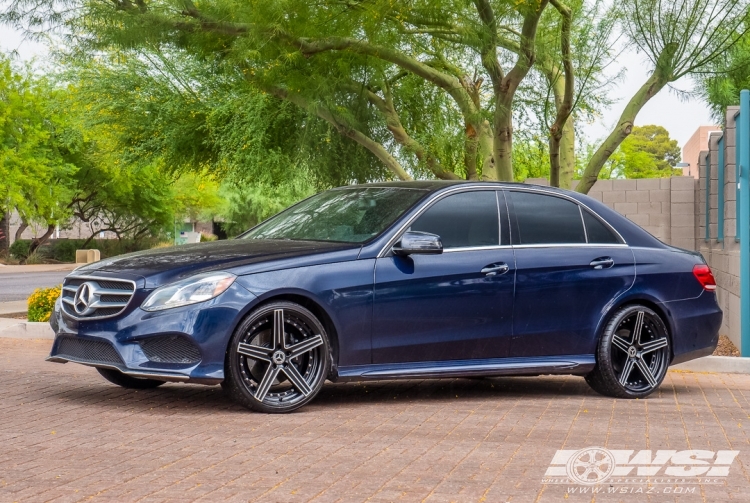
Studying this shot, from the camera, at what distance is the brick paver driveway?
5609mm

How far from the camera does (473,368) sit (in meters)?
8.60

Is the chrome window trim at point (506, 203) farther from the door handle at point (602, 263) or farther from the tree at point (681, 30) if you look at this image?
the tree at point (681, 30)

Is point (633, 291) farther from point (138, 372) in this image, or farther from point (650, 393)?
point (138, 372)

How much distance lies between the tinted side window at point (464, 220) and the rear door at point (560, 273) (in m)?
0.20

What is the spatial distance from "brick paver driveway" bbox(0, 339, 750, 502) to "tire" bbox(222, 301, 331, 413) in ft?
0.49

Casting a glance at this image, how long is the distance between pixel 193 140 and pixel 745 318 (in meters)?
11.9

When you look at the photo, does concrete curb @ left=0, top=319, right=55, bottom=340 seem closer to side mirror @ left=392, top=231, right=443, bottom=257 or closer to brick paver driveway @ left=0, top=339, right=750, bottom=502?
brick paver driveway @ left=0, top=339, right=750, bottom=502

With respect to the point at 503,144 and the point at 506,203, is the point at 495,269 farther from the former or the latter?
the point at 503,144

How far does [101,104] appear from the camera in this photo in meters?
22.6

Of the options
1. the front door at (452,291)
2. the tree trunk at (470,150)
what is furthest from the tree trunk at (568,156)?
the front door at (452,291)

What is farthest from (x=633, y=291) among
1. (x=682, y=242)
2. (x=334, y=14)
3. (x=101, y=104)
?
(x=101, y=104)

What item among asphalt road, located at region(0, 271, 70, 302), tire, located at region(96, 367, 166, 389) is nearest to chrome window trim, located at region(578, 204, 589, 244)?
tire, located at region(96, 367, 166, 389)

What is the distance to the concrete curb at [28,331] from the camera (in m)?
14.3

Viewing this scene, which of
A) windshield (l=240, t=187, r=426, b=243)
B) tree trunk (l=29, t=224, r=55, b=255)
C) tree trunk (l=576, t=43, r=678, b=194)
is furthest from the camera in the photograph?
tree trunk (l=29, t=224, r=55, b=255)
